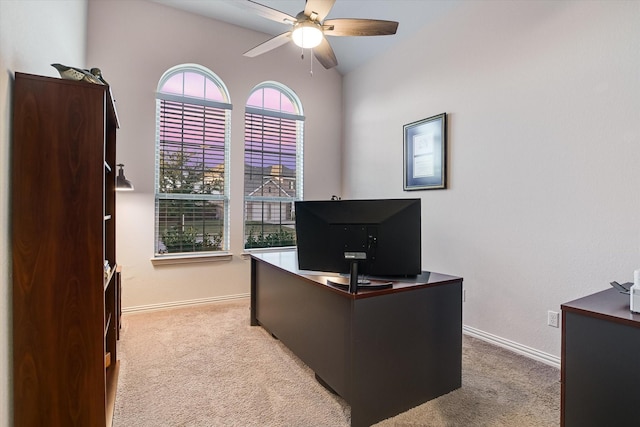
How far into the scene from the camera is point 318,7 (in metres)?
2.19

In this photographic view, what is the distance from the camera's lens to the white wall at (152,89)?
347cm

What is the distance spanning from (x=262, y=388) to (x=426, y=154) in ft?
8.78

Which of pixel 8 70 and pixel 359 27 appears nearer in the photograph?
pixel 8 70

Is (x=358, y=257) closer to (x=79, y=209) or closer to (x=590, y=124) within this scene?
(x=79, y=209)

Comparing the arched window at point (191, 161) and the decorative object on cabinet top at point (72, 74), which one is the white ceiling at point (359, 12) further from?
the decorative object on cabinet top at point (72, 74)

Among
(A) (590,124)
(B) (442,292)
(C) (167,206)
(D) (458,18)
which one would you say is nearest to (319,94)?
(D) (458,18)

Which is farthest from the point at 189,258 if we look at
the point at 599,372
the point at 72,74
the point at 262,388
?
the point at 599,372

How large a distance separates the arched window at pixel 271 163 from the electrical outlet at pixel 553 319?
3029 millimetres

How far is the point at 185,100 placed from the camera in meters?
3.85

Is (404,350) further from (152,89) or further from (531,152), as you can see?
(152,89)

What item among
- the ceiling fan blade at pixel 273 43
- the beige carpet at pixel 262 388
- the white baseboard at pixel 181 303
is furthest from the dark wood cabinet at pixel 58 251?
the white baseboard at pixel 181 303

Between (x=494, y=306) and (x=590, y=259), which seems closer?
(x=590, y=259)

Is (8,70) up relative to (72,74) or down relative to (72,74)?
down

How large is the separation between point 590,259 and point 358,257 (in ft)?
5.62
